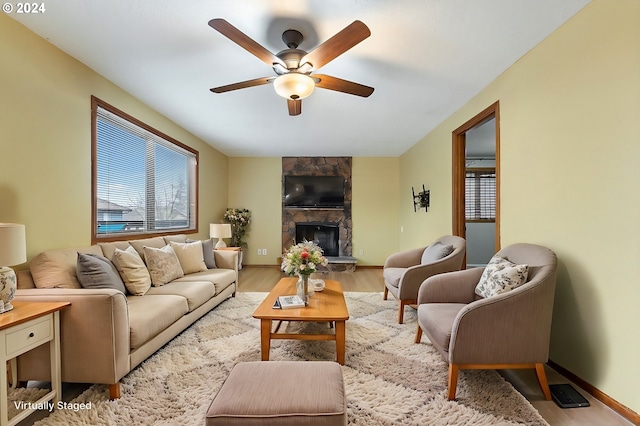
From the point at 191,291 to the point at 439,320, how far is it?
7.11ft

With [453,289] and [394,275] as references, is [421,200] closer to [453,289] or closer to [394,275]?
[394,275]

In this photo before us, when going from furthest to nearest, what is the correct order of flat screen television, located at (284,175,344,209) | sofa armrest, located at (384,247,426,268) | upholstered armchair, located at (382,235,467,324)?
flat screen television, located at (284,175,344,209) < sofa armrest, located at (384,247,426,268) < upholstered armchair, located at (382,235,467,324)

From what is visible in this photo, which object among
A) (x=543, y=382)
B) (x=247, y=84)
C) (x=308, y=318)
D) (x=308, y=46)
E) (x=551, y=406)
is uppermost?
(x=308, y=46)

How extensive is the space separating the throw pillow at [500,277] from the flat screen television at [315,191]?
4.05 meters

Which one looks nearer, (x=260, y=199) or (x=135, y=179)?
(x=135, y=179)

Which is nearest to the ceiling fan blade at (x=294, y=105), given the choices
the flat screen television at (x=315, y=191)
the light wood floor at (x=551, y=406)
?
the light wood floor at (x=551, y=406)

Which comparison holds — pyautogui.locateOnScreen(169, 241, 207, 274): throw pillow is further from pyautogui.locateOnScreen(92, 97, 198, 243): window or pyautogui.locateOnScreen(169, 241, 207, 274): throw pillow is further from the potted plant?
the potted plant

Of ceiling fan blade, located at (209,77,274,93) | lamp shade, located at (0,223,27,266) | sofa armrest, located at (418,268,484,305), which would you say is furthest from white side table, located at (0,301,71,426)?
sofa armrest, located at (418,268,484,305)

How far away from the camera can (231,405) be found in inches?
44.0

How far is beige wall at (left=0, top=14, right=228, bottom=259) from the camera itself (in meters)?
1.98

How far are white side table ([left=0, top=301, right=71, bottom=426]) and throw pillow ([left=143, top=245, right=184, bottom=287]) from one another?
1.15 metres

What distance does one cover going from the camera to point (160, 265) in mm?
2928

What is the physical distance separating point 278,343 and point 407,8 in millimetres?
2685

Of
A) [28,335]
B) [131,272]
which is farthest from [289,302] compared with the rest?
[28,335]
